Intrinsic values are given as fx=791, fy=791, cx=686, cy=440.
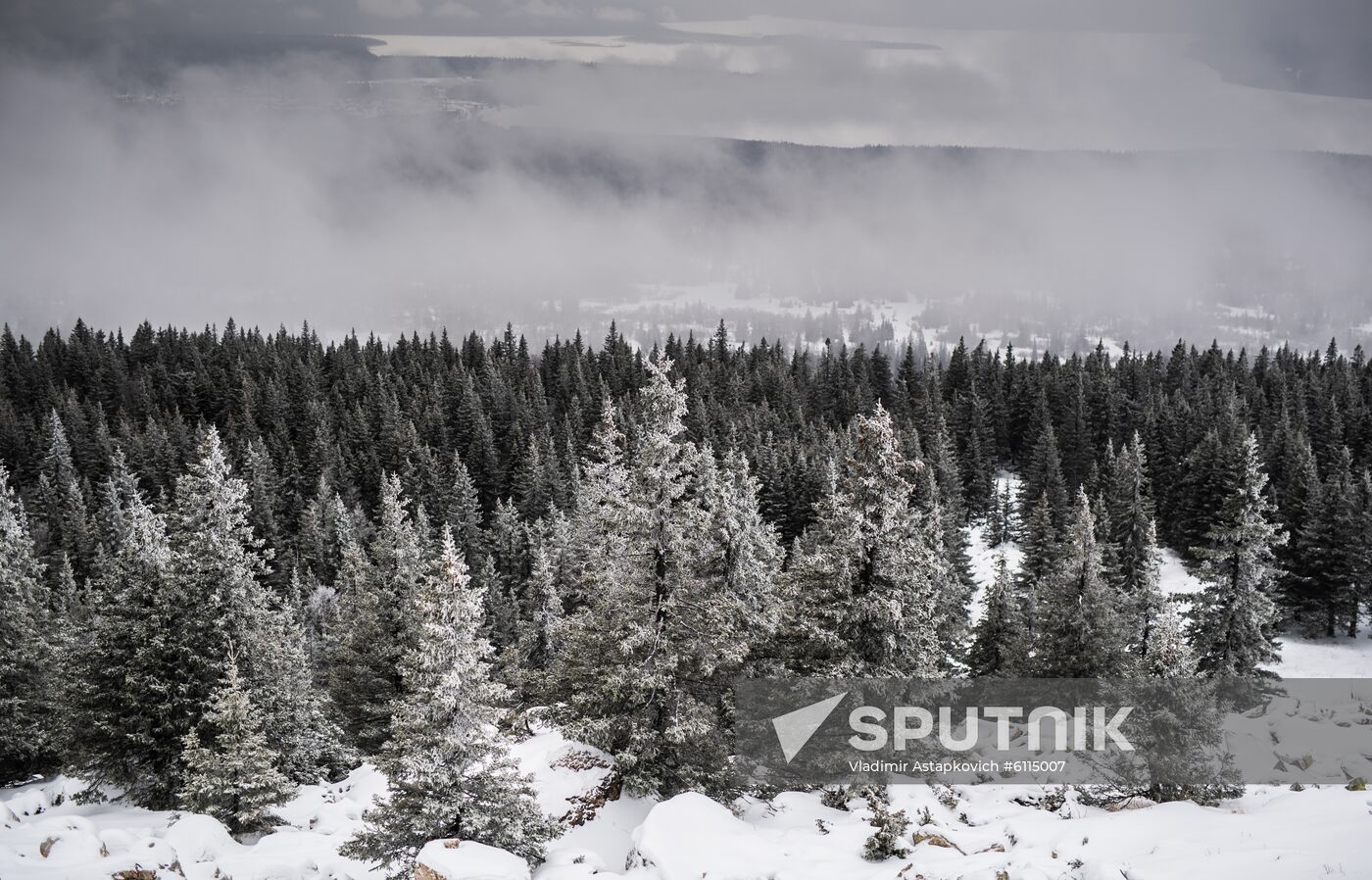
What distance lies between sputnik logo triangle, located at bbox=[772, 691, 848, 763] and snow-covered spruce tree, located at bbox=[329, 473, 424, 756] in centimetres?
1434

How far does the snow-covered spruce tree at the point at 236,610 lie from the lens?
23.7 m

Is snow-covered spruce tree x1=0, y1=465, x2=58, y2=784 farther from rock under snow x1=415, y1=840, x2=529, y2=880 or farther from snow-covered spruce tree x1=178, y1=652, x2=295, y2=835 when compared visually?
rock under snow x1=415, y1=840, x2=529, y2=880

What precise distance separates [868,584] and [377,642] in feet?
60.0

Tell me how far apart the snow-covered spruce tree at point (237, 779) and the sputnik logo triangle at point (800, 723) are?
486 inches

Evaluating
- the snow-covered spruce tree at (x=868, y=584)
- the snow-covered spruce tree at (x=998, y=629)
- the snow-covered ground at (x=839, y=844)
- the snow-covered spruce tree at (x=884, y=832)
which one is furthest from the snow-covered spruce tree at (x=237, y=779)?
the snow-covered spruce tree at (x=998, y=629)

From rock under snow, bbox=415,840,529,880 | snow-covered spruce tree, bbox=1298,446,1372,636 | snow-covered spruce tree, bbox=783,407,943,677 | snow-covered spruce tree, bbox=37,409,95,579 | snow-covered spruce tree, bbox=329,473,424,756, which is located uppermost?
snow-covered spruce tree, bbox=783,407,943,677

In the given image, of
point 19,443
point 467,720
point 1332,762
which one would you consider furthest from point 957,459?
point 19,443

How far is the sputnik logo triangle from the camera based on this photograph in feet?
65.0

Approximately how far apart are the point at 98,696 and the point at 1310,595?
2811 inches

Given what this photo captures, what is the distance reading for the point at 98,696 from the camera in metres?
23.9

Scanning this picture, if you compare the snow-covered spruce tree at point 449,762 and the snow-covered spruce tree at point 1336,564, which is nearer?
the snow-covered spruce tree at point 449,762

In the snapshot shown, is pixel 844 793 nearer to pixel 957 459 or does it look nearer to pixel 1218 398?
pixel 957 459

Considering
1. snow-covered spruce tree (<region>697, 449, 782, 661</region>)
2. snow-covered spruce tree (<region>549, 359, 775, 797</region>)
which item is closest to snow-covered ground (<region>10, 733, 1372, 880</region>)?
snow-covered spruce tree (<region>549, 359, 775, 797</region>)

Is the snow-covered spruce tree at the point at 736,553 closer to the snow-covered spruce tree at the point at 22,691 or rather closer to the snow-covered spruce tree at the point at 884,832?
the snow-covered spruce tree at the point at 884,832
